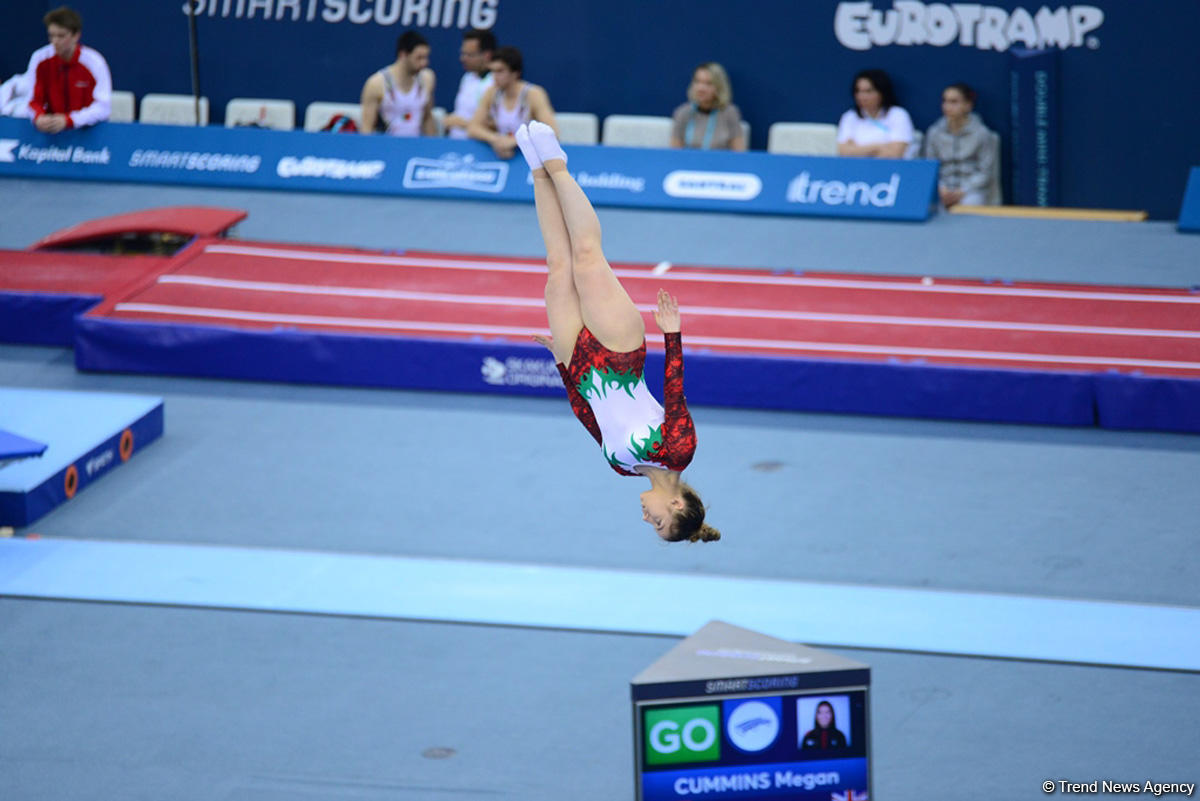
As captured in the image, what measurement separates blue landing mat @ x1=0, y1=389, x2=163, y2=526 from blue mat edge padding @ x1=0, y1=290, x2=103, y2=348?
1.05 meters

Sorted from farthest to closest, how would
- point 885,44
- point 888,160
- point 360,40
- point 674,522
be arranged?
1. point 360,40
2. point 885,44
3. point 888,160
4. point 674,522

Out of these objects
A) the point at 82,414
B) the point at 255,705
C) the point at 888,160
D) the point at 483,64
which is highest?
the point at 483,64

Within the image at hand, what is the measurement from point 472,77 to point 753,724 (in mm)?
8062

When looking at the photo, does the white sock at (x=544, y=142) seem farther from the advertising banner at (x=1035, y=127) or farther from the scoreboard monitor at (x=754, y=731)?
the advertising banner at (x=1035, y=127)

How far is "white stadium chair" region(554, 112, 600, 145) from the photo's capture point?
11.7m

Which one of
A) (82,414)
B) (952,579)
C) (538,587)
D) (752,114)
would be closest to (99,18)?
(752,114)

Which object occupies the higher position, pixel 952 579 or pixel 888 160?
pixel 888 160

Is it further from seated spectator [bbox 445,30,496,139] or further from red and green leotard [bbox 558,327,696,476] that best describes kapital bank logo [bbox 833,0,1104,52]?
red and green leotard [bbox 558,327,696,476]

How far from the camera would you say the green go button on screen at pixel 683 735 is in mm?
4016

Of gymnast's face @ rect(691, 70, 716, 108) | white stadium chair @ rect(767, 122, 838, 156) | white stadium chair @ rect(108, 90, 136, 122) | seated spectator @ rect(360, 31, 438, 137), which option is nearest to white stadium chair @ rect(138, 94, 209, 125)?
white stadium chair @ rect(108, 90, 136, 122)

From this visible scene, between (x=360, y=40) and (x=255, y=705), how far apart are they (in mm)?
8151

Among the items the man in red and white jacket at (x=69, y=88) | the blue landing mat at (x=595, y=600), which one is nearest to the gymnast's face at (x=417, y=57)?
the man in red and white jacket at (x=69, y=88)

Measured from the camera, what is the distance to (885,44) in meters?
11.3

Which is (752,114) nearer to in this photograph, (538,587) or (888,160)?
(888,160)
